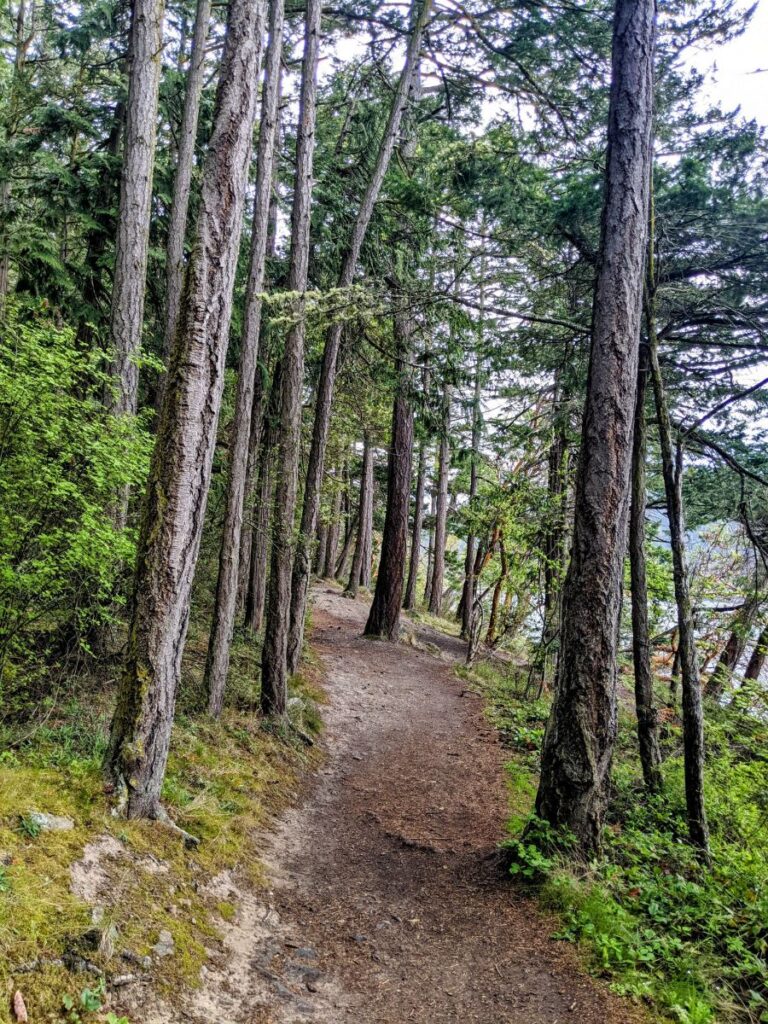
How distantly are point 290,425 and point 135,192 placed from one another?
339cm

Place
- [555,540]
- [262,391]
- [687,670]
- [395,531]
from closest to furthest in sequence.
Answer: [687,670]
[262,391]
[555,540]
[395,531]

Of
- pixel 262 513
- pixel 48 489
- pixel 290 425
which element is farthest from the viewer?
pixel 262 513

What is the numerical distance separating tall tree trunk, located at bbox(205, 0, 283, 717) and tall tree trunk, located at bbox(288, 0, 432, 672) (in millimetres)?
1002

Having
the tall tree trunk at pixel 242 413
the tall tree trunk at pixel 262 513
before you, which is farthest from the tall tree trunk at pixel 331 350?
the tall tree trunk at pixel 242 413

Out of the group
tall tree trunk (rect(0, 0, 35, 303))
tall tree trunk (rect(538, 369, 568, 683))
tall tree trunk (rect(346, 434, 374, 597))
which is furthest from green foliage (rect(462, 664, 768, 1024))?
tall tree trunk (rect(346, 434, 374, 597))

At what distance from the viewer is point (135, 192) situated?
7363mm

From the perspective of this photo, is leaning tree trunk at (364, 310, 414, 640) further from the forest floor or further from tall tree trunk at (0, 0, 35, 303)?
tall tree trunk at (0, 0, 35, 303)

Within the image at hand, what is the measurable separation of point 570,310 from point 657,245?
1.57 meters

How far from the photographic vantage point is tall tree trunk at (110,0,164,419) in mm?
7305

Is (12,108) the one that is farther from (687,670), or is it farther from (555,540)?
(687,670)

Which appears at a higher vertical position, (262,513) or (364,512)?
(364,512)

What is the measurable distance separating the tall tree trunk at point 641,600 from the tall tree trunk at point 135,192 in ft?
21.1

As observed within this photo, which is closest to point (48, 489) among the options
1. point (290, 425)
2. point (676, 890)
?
point (290, 425)

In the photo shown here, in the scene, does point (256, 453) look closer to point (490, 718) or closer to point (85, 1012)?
point (490, 718)
